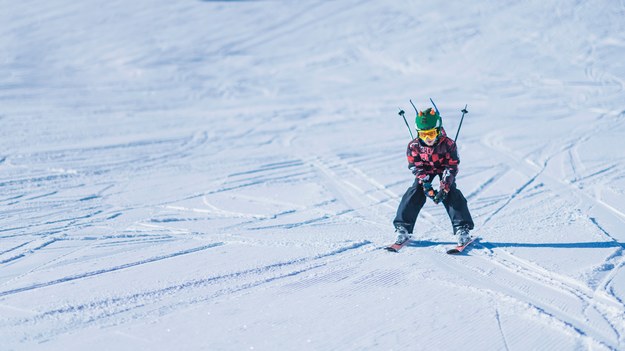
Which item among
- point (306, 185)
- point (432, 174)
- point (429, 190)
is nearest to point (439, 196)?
point (429, 190)

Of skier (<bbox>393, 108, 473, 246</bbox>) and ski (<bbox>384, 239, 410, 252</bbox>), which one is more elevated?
skier (<bbox>393, 108, 473, 246</bbox>)

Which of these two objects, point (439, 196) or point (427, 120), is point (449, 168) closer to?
point (439, 196)

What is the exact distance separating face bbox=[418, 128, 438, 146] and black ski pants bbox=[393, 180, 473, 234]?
0.39 m

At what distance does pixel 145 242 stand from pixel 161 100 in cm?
791

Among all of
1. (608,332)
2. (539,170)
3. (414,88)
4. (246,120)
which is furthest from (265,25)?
(608,332)

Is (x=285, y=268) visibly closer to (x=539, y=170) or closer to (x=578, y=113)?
(x=539, y=170)

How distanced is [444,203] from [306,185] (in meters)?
2.61

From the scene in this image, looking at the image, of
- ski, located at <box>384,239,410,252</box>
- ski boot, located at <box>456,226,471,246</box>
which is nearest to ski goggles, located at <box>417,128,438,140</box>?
ski boot, located at <box>456,226,471,246</box>

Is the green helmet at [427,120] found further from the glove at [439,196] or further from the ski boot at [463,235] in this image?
the ski boot at [463,235]

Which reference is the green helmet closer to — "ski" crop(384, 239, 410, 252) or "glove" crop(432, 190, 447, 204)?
"glove" crop(432, 190, 447, 204)

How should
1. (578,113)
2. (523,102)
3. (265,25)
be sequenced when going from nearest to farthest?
(578,113)
(523,102)
(265,25)

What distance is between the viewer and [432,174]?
5227 mm

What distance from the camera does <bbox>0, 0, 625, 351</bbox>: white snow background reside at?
405 cm

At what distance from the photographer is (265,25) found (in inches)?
760
